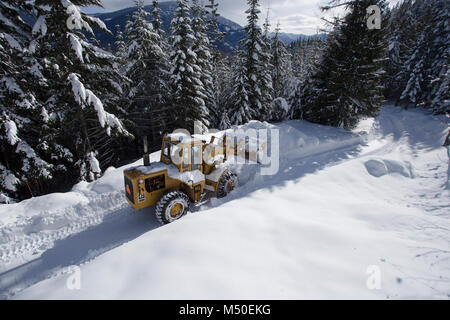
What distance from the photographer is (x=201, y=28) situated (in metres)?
21.3

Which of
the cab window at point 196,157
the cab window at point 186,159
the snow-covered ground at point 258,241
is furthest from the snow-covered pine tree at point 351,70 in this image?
the cab window at point 186,159

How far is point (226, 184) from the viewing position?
7.96m

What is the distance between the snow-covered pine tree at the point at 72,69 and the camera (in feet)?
28.0

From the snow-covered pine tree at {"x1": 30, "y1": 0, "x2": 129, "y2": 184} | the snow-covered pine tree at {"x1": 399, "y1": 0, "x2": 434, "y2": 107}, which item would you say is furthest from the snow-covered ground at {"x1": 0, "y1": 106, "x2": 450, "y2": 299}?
the snow-covered pine tree at {"x1": 399, "y1": 0, "x2": 434, "y2": 107}

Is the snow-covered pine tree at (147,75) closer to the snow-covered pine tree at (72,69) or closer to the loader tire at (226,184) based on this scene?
the snow-covered pine tree at (72,69)

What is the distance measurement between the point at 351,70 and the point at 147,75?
51.4 ft

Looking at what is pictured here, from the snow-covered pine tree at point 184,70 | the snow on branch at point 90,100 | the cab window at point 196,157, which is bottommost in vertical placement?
the cab window at point 196,157

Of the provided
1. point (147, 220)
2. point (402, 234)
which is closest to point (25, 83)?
point (147, 220)

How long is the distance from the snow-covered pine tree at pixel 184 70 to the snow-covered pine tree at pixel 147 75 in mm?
1379

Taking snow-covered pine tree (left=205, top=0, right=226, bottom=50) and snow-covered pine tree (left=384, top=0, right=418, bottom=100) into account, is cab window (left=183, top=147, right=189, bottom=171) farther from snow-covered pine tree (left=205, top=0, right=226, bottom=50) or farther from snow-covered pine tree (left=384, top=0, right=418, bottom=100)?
snow-covered pine tree (left=384, top=0, right=418, bottom=100)

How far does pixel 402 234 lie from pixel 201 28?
23.1 m

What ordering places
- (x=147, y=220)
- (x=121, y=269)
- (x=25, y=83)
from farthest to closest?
(x=25, y=83), (x=147, y=220), (x=121, y=269)

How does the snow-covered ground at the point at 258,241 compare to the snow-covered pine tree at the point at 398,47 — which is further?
the snow-covered pine tree at the point at 398,47
